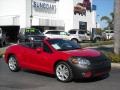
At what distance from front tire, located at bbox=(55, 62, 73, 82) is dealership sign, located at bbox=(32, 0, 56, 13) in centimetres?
3794

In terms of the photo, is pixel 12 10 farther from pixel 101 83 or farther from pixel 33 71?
pixel 101 83

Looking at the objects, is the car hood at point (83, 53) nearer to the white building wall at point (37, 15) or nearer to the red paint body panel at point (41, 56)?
the red paint body panel at point (41, 56)

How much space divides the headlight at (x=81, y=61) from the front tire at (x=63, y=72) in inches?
11.4

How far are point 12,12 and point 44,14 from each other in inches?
205

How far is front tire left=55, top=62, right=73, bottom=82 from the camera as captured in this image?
1136 cm

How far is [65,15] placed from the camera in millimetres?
56625

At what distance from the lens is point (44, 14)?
170 ft

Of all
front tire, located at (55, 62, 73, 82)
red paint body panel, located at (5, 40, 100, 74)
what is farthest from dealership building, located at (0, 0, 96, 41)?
front tire, located at (55, 62, 73, 82)

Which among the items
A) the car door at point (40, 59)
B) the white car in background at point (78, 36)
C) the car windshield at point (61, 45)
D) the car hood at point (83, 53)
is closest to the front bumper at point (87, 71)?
the car hood at point (83, 53)

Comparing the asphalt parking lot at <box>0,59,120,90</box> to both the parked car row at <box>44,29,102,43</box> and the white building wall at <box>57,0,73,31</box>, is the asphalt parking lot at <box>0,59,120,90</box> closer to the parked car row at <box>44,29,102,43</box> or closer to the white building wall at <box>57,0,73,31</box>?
the parked car row at <box>44,29,102,43</box>

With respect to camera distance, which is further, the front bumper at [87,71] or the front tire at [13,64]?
the front tire at [13,64]

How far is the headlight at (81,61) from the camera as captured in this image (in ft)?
36.4

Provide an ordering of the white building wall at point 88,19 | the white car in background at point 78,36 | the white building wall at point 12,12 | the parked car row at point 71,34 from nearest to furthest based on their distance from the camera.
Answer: the parked car row at point 71,34
the white car in background at point 78,36
the white building wall at point 12,12
the white building wall at point 88,19

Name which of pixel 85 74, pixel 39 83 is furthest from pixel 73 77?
pixel 39 83
